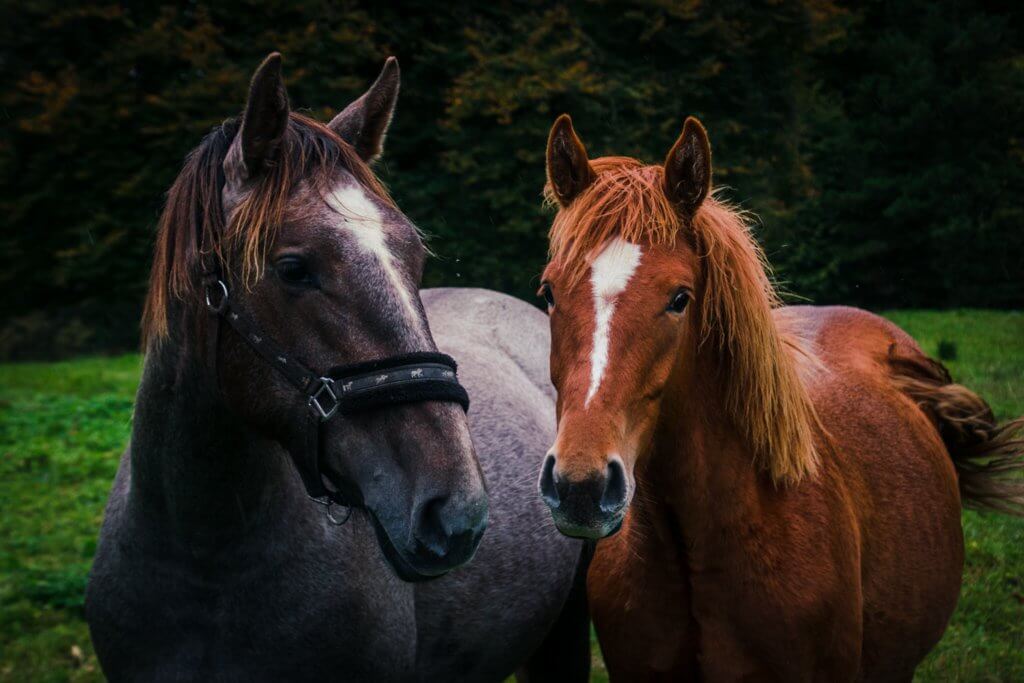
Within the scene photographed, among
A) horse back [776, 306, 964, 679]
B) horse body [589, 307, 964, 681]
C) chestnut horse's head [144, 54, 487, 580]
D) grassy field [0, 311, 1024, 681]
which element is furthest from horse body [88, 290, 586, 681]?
grassy field [0, 311, 1024, 681]

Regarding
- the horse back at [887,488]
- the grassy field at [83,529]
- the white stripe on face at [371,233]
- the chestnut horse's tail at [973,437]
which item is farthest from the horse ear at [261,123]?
the grassy field at [83,529]

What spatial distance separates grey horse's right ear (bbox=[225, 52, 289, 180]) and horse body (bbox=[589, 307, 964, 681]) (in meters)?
1.25

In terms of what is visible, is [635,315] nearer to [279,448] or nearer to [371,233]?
[371,233]

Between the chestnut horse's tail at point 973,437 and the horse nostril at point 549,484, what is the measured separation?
235 centimetres

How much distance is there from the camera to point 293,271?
79.2 inches

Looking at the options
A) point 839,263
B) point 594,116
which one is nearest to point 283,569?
point 594,116

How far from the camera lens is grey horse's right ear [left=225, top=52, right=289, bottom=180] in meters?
2.02

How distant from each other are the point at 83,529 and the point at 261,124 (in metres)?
5.19

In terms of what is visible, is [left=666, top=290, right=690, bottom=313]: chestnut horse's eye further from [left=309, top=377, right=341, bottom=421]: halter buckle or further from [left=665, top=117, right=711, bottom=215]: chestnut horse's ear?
[left=309, top=377, right=341, bottom=421]: halter buckle

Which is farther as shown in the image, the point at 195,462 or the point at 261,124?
the point at 195,462

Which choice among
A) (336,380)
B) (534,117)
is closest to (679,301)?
(336,380)

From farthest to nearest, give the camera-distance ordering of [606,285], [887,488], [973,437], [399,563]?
1. [973,437]
2. [887,488]
3. [606,285]
4. [399,563]

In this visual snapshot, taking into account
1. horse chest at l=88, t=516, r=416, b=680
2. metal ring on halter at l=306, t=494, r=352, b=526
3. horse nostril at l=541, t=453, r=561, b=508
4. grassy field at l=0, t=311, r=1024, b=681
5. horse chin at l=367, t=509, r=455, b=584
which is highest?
horse nostril at l=541, t=453, r=561, b=508

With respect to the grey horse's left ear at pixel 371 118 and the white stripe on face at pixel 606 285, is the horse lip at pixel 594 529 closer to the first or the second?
the white stripe on face at pixel 606 285
